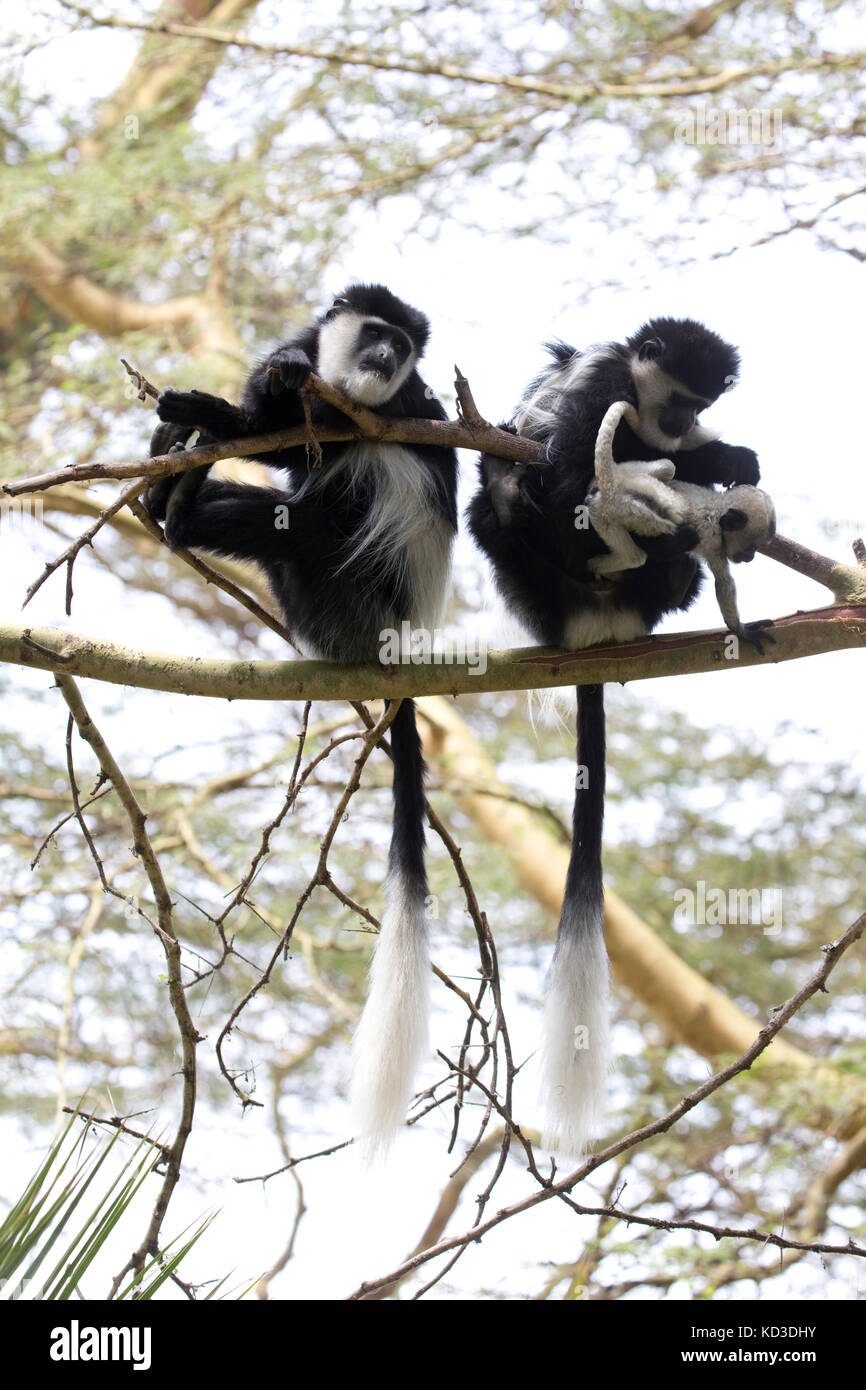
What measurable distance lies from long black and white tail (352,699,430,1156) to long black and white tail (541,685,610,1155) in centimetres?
28

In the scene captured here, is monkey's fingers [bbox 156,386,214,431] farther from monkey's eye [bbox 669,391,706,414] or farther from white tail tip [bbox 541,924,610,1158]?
white tail tip [bbox 541,924,610,1158]

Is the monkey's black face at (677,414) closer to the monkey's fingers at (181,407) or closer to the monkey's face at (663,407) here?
the monkey's face at (663,407)

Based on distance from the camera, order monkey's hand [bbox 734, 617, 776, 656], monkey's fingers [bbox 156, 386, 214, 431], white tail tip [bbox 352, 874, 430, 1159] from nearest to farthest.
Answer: monkey's hand [bbox 734, 617, 776, 656], monkey's fingers [bbox 156, 386, 214, 431], white tail tip [bbox 352, 874, 430, 1159]

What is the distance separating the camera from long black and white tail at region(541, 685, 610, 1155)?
239cm

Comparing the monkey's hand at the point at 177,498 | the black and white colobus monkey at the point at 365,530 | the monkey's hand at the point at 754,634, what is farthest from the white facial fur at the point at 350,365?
the monkey's hand at the point at 754,634

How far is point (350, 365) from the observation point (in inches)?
103

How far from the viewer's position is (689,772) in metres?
6.61

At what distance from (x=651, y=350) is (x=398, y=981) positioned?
1.41m

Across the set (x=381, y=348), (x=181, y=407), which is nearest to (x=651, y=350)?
(x=381, y=348)

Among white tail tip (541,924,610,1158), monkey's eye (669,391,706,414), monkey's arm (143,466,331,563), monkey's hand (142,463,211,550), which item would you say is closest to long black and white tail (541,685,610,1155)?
white tail tip (541,924,610,1158)

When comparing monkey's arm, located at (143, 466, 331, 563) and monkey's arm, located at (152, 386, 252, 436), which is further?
monkey's arm, located at (143, 466, 331, 563)

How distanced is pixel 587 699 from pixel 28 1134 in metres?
3.75

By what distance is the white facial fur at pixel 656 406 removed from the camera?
7.88ft
